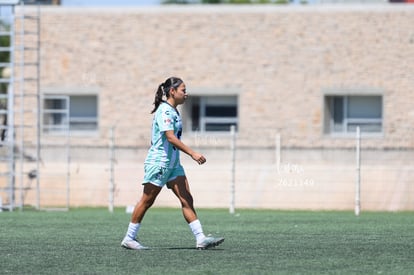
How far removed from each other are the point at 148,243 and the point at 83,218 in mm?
7103

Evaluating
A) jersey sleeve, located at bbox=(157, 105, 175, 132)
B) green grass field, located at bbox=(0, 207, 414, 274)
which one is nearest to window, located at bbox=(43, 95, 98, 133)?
green grass field, located at bbox=(0, 207, 414, 274)

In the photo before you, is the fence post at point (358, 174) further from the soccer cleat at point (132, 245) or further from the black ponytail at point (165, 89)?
the soccer cleat at point (132, 245)

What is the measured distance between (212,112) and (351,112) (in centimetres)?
428

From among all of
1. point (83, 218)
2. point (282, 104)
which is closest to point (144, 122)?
point (282, 104)

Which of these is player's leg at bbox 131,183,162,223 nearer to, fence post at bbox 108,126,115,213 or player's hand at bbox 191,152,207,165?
player's hand at bbox 191,152,207,165


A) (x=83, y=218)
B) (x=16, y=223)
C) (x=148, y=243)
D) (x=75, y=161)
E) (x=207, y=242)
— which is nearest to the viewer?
(x=207, y=242)

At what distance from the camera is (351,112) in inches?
1425

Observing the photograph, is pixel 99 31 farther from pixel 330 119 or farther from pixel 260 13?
pixel 330 119

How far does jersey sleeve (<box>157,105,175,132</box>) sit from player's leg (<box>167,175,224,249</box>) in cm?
64

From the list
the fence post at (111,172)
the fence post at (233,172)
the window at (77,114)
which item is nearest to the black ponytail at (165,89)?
the fence post at (233,172)

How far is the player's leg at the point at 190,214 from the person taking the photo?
1449cm

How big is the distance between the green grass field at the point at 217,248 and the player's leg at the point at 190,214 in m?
0.17

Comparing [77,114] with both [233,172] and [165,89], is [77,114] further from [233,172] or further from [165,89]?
[165,89]

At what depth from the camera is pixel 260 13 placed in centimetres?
3622
